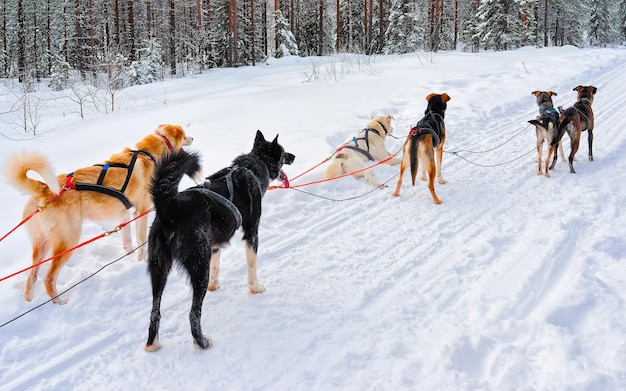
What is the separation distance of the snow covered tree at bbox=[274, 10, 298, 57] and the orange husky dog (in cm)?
3168

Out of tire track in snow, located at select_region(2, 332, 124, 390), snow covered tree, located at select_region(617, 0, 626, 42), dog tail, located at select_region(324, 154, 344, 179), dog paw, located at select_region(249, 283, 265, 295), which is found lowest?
tire track in snow, located at select_region(2, 332, 124, 390)

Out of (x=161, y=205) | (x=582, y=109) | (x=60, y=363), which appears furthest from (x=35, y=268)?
(x=582, y=109)

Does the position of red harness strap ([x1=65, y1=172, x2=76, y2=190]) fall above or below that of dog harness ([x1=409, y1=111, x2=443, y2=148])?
below

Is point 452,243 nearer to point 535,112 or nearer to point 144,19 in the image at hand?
point 535,112

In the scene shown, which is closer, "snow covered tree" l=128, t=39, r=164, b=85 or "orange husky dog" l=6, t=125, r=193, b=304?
"orange husky dog" l=6, t=125, r=193, b=304

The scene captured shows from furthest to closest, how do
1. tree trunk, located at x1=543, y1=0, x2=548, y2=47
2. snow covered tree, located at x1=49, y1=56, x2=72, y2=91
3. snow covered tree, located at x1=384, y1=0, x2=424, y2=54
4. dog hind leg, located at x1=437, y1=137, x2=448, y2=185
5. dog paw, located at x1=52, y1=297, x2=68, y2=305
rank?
tree trunk, located at x1=543, y1=0, x2=548, y2=47 → snow covered tree, located at x1=384, y1=0, x2=424, y2=54 → snow covered tree, located at x1=49, y1=56, x2=72, y2=91 → dog hind leg, located at x1=437, y1=137, x2=448, y2=185 → dog paw, located at x1=52, y1=297, x2=68, y2=305

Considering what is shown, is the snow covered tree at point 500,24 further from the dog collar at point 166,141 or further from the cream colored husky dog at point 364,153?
the dog collar at point 166,141

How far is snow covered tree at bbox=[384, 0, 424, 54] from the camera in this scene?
35.8 meters

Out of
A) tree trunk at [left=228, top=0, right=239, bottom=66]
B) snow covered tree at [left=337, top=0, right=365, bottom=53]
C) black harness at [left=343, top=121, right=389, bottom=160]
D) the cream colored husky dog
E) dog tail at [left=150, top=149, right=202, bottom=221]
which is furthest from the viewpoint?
snow covered tree at [left=337, top=0, right=365, bottom=53]

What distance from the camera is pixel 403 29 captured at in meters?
36.1

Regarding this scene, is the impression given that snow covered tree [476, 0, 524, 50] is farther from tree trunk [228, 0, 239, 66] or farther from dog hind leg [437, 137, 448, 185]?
dog hind leg [437, 137, 448, 185]

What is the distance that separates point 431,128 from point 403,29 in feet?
113

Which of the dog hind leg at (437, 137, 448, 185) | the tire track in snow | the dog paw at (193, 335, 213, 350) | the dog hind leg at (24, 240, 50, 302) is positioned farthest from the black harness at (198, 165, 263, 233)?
the dog hind leg at (437, 137, 448, 185)

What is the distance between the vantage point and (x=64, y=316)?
121 inches
